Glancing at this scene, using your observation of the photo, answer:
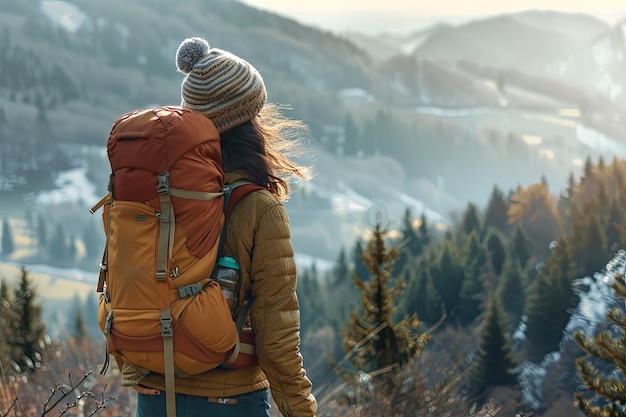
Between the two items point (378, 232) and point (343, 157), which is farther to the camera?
point (343, 157)

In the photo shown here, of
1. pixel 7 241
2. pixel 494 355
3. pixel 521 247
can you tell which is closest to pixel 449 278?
pixel 521 247

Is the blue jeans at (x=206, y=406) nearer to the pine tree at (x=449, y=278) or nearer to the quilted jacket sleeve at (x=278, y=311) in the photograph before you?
the quilted jacket sleeve at (x=278, y=311)

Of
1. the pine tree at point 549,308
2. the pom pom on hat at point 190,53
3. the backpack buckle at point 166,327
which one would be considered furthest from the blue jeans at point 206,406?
the pine tree at point 549,308

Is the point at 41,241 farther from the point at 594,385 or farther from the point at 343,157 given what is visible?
the point at 594,385

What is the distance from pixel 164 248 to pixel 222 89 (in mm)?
579

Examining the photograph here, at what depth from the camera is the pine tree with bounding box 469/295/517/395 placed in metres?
29.1

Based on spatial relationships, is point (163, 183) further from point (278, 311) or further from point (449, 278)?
point (449, 278)

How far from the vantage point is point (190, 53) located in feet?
9.65

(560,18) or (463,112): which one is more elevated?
(560,18)

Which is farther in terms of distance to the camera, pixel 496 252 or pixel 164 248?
pixel 496 252

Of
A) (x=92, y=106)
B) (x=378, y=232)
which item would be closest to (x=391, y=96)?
(x=92, y=106)

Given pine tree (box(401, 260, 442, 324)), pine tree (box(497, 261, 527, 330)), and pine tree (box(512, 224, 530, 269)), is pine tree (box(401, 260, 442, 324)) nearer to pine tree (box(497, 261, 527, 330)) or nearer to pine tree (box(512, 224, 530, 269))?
pine tree (box(497, 261, 527, 330))

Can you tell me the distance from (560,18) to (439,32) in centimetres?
2239

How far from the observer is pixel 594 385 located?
5.51 metres
